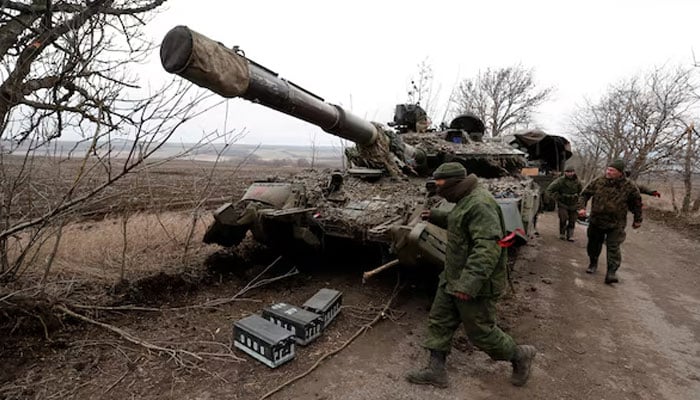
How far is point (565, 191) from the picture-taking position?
9.27 metres

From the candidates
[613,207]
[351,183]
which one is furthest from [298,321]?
[613,207]

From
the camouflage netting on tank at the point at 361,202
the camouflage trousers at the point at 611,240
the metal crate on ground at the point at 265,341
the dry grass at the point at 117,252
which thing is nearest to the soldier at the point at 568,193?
the camouflage trousers at the point at 611,240

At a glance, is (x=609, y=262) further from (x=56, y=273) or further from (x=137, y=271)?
(x=56, y=273)

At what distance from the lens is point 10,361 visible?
11.0 feet

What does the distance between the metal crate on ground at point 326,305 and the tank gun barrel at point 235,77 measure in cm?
174

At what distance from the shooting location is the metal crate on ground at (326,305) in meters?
4.22

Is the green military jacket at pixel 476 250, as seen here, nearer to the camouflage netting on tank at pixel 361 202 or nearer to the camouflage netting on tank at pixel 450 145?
the camouflage netting on tank at pixel 361 202

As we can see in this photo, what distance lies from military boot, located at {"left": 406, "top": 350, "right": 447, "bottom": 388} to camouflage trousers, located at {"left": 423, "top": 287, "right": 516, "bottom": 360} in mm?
93

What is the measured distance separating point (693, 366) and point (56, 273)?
21.5 ft

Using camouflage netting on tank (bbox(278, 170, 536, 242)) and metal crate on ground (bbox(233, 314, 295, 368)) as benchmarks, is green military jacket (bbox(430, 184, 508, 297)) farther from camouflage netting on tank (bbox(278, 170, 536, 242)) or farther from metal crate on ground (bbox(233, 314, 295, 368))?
metal crate on ground (bbox(233, 314, 295, 368))

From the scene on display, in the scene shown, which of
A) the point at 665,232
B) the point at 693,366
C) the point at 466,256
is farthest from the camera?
the point at 665,232

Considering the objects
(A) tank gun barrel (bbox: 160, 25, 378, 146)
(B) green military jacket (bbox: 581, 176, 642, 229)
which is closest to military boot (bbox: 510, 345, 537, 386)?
(A) tank gun barrel (bbox: 160, 25, 378, 146)

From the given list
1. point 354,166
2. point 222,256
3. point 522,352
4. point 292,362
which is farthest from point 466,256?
point 222,256

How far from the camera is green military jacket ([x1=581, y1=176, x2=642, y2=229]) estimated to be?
6059mm
